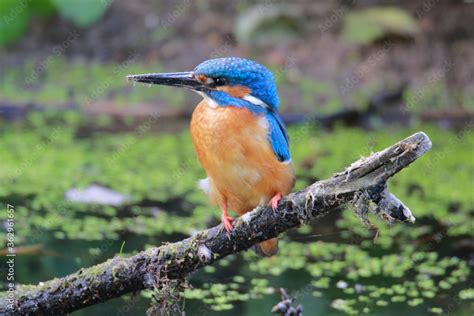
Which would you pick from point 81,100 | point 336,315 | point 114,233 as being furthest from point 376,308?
point 81,100

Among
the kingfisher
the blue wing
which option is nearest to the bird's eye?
the kingfisher

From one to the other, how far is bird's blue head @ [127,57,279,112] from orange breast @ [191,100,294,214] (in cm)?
6

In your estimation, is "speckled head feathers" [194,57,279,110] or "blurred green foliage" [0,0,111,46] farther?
"blurred green foliage" [0,0,111,46]

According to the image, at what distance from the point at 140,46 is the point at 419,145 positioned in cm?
711

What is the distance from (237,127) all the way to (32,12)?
6469mm

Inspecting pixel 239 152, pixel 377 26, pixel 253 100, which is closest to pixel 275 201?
pixel 239 152

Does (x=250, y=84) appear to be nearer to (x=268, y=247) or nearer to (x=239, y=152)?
(x=239, y=152)

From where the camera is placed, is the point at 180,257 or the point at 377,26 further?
the point at 377,26

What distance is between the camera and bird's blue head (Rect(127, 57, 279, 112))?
3527 mm

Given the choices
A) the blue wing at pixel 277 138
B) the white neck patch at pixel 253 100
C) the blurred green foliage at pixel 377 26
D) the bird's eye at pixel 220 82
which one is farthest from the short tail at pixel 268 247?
the blurred green foliage at pixel 377 26

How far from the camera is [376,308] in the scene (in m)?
4.56

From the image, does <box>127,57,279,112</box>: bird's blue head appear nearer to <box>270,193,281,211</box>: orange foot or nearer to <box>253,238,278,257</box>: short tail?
<box>270,193,281,211</box>: orange foot

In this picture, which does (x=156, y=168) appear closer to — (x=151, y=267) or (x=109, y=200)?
(x=109, y=200)

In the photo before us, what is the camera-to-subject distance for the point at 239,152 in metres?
3.51
